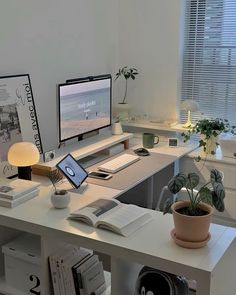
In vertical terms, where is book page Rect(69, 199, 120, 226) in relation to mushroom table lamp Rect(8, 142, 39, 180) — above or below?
below

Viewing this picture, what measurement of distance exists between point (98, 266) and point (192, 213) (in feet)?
2.13

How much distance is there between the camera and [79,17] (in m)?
3.56

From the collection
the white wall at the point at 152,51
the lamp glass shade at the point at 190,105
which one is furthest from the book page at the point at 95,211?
the white wall at the point at 152,51

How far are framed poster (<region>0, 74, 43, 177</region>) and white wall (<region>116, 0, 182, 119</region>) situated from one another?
137cm

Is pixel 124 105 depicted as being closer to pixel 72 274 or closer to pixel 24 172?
pixel 24 172

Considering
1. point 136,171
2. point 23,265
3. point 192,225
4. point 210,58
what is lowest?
point 23,265

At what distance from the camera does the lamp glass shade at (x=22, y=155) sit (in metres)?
2.54

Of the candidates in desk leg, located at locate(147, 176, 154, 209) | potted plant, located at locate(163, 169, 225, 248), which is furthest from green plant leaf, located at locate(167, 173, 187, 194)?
desk leg, located at locate(147, 176, 154, 209)

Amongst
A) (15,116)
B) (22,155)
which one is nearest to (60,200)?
(22,155)

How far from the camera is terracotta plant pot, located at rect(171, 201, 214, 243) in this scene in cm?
173

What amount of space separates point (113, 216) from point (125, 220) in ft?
0.21

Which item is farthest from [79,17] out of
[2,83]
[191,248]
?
[191,248]

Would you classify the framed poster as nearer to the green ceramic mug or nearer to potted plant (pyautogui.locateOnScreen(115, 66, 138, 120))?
the green ceramic mug

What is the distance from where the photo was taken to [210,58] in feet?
12.9
